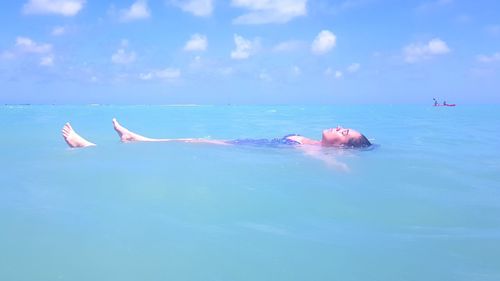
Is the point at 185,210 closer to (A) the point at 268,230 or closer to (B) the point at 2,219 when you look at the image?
(A) the point at 268,230

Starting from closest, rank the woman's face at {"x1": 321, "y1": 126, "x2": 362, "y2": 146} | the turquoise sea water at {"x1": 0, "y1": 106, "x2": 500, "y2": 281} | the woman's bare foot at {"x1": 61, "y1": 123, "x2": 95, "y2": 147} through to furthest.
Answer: the turquoise sea water at {"x1": 0, "y1": 106, "x2": 500, "y2": 281} → the woman's bare foot at {"x1": 61, "y1": 123, "x2": 95, "y2": 147} → the woman's face at {"x1": 321, "y1": 126, "x2": 362, "y2": 146}

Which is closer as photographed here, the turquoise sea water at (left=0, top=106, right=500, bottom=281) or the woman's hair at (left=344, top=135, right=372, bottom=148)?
the turquoise sea water at (left=0, top=106, right=500, bottom=281)

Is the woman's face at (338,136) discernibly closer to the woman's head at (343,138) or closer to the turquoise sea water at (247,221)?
the woman's head at (343,138)

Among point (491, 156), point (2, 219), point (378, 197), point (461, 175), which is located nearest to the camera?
point (2, 219)

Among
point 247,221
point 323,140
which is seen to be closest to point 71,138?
point 323,140

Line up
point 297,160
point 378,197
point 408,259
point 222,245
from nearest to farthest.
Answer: point 408,259 → point 222,245 → point 378,197 → point 297,160

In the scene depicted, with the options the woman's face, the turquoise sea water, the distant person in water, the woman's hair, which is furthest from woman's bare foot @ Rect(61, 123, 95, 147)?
the woman's hair

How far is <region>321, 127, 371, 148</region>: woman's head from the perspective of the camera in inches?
376

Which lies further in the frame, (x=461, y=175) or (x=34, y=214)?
(x=461, y=175)

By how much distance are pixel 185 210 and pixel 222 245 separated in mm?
1098

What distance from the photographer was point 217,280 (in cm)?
269

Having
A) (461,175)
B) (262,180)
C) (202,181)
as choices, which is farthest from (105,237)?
(461,175)

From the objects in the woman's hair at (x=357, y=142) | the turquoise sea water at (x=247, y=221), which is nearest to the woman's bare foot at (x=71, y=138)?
the turquoise sea water at (x=247, y=221)

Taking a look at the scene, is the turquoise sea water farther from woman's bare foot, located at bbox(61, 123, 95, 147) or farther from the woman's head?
the woman's head
